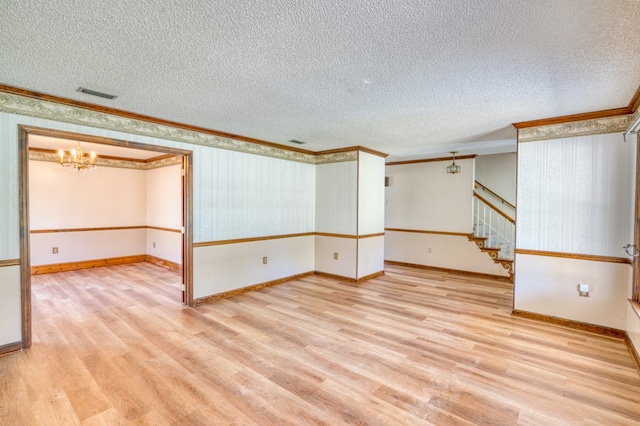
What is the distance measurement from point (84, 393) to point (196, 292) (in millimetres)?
2151

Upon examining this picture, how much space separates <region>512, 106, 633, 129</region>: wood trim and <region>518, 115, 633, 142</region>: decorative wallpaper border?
0.15 feet

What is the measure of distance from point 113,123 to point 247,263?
111 inches

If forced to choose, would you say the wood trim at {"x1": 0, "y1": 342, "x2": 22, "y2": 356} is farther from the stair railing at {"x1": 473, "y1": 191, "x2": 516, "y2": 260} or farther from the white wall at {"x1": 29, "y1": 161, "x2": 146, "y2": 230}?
the stair railing at {"x1": 473, "y1": 191, "x2": 516, "y2": 260}

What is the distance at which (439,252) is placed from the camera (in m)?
6.95

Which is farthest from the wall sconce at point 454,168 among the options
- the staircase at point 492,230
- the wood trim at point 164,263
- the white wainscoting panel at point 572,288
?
the wood trim at point 164,263

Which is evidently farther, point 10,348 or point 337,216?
point 337,216

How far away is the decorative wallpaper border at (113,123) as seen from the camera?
3037mm

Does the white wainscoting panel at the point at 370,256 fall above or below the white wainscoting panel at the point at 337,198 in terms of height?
below

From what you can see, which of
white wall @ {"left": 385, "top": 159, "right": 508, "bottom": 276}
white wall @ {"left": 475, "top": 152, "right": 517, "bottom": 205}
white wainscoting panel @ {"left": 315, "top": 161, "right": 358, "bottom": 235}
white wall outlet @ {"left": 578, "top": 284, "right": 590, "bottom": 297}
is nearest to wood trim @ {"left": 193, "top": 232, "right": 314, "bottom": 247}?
white wainscoting panel @ {"left": 315, "top": 161, "right": 358, "bottom": 235}

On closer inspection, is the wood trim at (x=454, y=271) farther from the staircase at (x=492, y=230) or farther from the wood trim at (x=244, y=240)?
the wood trim at (x=244, y=240)

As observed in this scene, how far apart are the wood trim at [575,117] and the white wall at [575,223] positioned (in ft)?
0.76

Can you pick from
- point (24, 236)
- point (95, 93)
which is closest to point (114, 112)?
point (95, 93)

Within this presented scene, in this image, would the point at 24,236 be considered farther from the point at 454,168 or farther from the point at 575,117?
the point at 454,168

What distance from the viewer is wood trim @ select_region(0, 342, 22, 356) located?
9.66 ft
